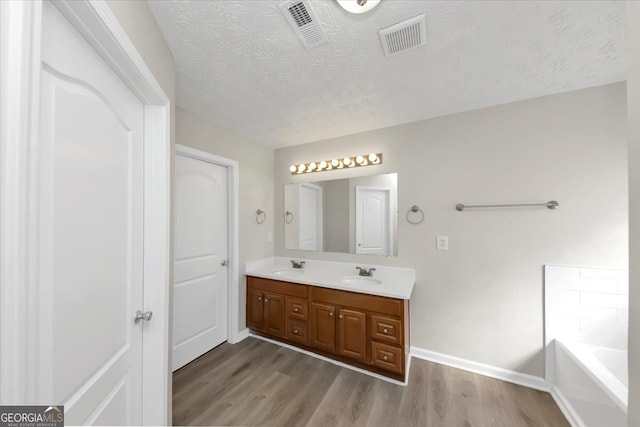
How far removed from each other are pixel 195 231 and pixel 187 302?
674mm

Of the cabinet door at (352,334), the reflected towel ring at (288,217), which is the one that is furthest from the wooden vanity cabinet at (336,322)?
the reflected towel ring at (288,217)

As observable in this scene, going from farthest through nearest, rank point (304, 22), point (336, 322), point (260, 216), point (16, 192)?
point (260, 216), point (336, 322), point (304, 22), point (16, 192)

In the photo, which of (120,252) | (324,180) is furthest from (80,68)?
(324,180)

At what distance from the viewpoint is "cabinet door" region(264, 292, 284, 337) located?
240cm

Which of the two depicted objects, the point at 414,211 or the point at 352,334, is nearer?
the point at 352,334

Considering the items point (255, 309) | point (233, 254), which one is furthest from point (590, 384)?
point (233, 254)

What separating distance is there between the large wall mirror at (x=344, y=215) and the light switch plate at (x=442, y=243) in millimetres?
388

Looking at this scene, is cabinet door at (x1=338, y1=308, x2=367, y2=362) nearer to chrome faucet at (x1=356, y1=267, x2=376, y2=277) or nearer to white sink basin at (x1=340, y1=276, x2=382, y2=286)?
white sink basin at (x1=340, y1=276, x2=382, y2=286)

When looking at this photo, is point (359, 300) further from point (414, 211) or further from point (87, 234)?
point (87, 234)

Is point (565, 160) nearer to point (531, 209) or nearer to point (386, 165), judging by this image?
point (531, 209)

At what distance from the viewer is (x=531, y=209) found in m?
1.86

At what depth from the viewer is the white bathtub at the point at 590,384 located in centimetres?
121

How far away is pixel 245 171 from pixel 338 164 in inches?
43.6

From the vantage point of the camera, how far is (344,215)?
263 centimetres
